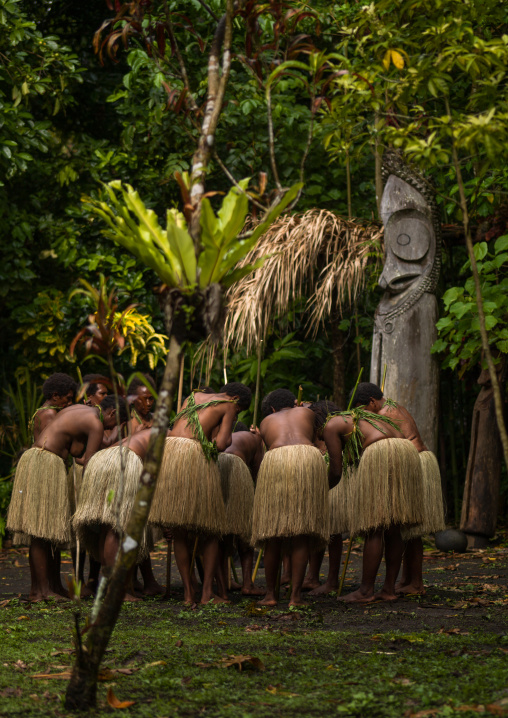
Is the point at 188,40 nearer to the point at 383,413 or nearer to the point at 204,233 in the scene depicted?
the point at 383,413

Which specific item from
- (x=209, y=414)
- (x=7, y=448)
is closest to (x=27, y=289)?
(x=7, y=448)

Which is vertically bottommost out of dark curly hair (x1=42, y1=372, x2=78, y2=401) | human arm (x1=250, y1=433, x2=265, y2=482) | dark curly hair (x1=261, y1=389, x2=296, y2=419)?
human arm (x1=250, y1=433, x2=265, y2=482)

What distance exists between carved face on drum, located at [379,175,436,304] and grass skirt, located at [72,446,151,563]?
10.7 ft

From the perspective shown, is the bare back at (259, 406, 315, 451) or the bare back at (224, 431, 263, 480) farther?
the bare back at (224, 431, 263, 480)

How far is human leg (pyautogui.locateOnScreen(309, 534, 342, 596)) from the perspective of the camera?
232 inches

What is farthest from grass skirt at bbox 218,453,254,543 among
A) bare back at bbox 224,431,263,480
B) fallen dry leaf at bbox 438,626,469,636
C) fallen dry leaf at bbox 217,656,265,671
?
fallen dry leaf at bbox 217,656,265,671

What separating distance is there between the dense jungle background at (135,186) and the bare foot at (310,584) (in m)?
2.24

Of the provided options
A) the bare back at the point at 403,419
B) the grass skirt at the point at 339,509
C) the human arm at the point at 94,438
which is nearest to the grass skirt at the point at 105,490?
the human arm at the point at 94,438

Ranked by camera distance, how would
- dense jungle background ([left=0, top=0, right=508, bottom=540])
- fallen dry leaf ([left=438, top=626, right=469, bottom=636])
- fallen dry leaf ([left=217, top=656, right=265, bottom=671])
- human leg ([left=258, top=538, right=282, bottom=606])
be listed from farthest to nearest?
dense jungle background ([left=0, top=0, right=508, bottom=540]) → human leg ([left=258, top=538, right=282, bottom=606]) → fallen dry leaf ([left=438, top=626, right=469, bottom=636]) → fallen dry leaf ([left=217, top=656, right=265, bottom=671])

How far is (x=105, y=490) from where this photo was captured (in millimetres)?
5332

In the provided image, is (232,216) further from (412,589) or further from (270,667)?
(412,589)

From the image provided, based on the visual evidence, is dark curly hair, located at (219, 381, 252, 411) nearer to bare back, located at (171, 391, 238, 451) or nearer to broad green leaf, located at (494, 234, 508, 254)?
bare back, located at (171, 391, 238, 451)

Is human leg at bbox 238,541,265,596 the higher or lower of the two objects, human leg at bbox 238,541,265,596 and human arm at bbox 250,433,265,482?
the lower

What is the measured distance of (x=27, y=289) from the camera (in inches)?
376
